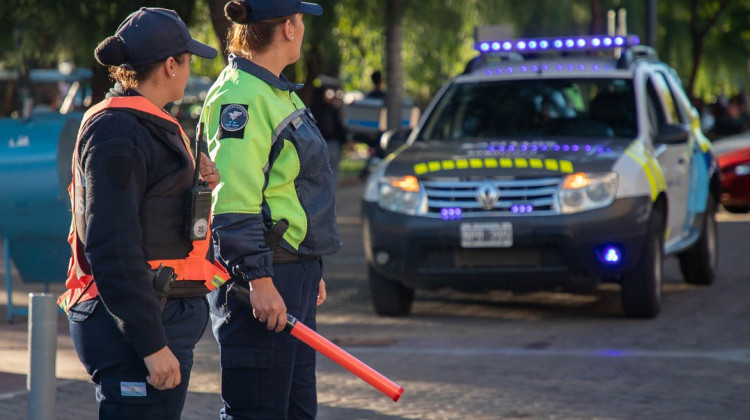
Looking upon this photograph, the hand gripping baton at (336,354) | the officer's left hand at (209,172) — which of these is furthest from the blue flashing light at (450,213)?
the officer's left hand at (209,172)

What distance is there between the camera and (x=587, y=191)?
8391mm

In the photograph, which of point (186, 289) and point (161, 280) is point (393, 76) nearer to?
point (186, 289)

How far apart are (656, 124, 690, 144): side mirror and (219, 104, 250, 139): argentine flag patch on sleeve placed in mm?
5749

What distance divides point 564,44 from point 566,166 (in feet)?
5.79

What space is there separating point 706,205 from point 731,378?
380 cm

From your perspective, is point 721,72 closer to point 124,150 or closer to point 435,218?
point 435,218

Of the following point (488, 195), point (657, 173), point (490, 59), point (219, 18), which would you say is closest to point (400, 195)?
point (488, 195)

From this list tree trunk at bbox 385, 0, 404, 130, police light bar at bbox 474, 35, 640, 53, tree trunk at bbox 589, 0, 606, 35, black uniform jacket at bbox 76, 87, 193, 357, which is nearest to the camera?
black uniform jacket at bbox 76, 87, 193, 357

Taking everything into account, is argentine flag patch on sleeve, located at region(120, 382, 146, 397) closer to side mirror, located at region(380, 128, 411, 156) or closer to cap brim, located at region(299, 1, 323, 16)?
cap brim, located at region(299, 1, 323, 16)

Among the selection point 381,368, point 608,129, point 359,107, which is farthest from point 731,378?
point 359,107

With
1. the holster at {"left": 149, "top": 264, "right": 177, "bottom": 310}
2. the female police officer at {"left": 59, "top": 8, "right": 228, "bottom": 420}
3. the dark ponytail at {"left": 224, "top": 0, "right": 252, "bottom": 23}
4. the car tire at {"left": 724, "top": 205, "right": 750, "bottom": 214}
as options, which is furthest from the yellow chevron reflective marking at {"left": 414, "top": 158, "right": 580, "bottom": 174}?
the car tire at {"left": 724, "top": 205, "right": 750, "bottom": 214}

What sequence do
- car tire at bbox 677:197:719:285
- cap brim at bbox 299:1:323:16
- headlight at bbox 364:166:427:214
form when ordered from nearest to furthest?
cap brim at bbox 299:1:323:16 → headlight at bbox 364:166:427:214 → car tire at bbox 677:197:719:285

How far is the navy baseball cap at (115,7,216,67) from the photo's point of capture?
11.1 feet

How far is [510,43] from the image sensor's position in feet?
32.8
